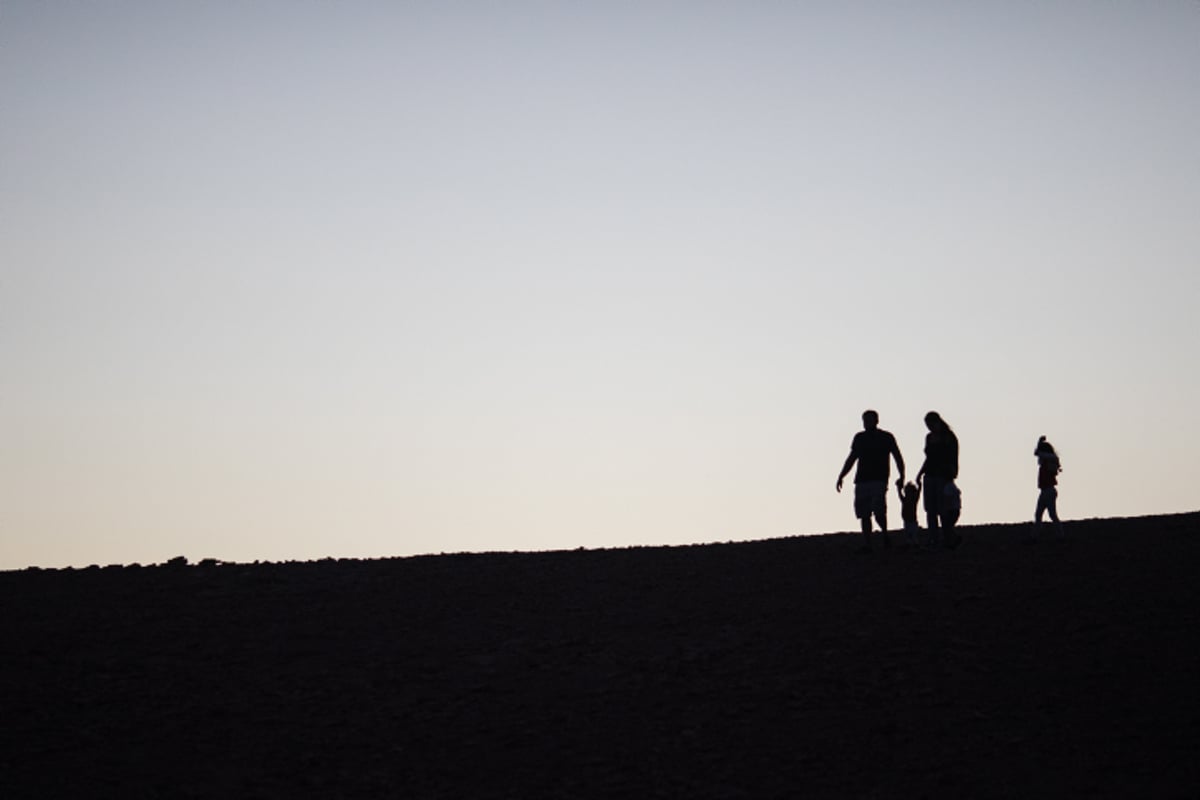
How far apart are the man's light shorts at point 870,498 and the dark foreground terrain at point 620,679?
27.0 inches

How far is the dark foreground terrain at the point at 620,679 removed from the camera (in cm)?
1104

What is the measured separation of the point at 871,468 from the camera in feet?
60.7

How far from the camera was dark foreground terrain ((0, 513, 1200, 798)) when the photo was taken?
11.0 metres

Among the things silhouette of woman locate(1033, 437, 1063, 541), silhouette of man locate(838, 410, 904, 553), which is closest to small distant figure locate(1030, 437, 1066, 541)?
silhouette of woman locate(1033, 437, 1063, 541)

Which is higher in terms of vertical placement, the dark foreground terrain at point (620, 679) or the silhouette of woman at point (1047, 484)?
the silhouette of woman at point (1047, 484)

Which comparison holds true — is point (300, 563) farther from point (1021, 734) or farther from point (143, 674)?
point (1021, 734)

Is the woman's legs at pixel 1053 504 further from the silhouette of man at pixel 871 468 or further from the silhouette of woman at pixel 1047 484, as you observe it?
the silhouette of man at pixel 871 468

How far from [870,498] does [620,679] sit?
6.51 m

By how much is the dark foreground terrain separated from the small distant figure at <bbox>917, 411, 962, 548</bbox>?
847mm

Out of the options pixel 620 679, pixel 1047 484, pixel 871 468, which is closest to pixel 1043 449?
pixel 1047 484

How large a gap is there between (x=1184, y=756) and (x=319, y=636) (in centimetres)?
914

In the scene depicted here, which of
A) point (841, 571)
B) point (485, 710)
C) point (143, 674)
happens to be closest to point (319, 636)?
point (143, 674)

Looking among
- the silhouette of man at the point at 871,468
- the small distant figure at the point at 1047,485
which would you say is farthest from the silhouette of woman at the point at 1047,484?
the silhouette of man at the point at 871,468

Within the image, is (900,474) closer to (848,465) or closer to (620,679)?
(848,465)
